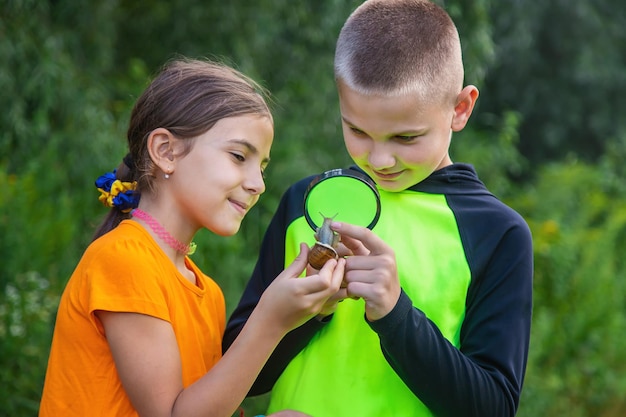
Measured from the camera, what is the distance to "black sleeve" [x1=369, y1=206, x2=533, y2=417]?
2.68 meters

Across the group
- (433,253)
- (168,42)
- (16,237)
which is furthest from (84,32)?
(433,253)

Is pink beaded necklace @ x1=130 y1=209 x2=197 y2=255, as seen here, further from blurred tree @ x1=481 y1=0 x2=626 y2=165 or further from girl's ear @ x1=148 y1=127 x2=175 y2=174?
blurred tree @ x1=481 y1=0 x2=626 y2=165

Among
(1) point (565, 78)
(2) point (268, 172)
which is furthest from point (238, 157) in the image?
(1) point (565, 78)

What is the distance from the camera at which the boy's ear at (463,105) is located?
3.01m

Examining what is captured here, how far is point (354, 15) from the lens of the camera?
10.3 ft

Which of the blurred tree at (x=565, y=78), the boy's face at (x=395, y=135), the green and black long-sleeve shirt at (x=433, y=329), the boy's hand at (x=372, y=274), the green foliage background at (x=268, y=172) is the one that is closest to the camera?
the boy's hand at (x=372, y=274)

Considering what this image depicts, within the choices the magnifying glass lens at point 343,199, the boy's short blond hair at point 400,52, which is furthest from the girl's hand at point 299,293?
the boy's short blond hair at point 400,52

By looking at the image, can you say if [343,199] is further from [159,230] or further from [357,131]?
[159,230]

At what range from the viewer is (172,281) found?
2.98 meters

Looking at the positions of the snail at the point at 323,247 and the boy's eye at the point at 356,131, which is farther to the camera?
the boy's eye at the point at 356,131

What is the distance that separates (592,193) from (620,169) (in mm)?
1091

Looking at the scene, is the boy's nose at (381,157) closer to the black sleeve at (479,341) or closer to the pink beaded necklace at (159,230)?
the black sleeve at (479,341)

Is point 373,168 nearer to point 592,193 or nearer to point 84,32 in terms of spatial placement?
point 84,32

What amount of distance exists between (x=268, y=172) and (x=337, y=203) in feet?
16.3
